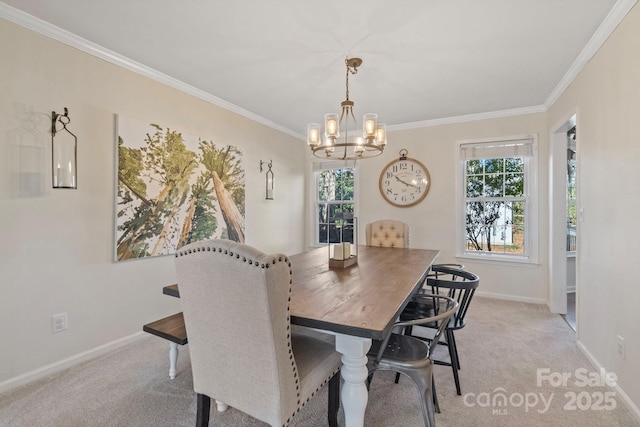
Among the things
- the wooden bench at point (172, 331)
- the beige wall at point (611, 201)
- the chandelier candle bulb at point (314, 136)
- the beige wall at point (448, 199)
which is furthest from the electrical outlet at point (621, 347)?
the wooden bench at point (172, 331)

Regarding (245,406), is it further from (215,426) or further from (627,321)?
(627,321)

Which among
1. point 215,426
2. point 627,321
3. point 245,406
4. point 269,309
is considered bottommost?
point 215,426

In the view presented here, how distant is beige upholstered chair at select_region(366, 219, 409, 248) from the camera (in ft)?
12.0

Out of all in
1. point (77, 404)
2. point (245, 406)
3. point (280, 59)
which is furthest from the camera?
point (280, 59)

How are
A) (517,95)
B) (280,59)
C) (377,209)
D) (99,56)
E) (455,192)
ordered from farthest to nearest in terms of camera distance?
(377,209)
(455,192)
(517,95)
(280,59)
(99,56)

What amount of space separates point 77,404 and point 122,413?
0.33 meters

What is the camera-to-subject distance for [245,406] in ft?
4.11

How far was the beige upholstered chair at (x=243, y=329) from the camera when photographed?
3.53 feet

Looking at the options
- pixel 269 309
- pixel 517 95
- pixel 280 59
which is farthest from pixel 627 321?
pixel 280 59

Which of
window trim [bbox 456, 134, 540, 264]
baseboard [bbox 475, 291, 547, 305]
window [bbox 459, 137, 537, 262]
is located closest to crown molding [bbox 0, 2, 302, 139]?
window trim [bbox 456, 134, 540, 264]

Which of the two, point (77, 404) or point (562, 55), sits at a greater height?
point (562, 55)

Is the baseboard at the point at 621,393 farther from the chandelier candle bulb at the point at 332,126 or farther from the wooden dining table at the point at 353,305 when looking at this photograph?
the chandelier candle bulb at the point at 332,126

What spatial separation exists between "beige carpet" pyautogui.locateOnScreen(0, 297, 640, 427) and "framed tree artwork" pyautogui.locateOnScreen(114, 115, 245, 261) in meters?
0.94

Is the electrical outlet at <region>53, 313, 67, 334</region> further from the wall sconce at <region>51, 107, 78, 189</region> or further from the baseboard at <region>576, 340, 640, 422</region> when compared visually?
the baseboard at <region>576, 340, 640, 422</region>
